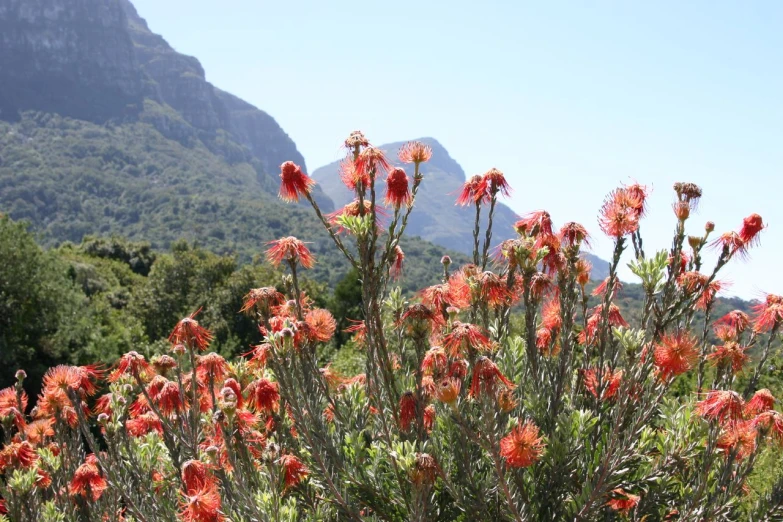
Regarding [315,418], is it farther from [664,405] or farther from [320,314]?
[664,405]

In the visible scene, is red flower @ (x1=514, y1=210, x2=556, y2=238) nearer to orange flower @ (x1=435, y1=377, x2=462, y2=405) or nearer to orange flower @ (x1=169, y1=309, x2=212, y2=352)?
orange flower @ (x1=435, y1=377, x2=462, y2=405)

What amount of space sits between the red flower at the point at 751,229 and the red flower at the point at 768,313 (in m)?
0.49

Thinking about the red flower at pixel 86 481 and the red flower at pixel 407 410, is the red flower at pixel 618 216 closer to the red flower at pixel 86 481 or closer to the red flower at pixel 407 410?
the red flower at pixel 407 410

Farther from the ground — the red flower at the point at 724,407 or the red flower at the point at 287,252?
the red flower at the point at 287,252

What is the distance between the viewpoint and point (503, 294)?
3.33m

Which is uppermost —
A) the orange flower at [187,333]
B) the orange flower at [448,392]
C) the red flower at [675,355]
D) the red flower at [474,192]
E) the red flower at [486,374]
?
the red flower at [474,192]

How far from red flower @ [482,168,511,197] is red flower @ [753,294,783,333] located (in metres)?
1.84

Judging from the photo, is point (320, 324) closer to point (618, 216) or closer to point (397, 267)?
point (397, 267)

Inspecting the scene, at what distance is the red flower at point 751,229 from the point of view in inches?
144

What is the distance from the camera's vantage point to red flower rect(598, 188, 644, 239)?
2.98 meters

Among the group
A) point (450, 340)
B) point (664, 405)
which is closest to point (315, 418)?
point (450, 340)

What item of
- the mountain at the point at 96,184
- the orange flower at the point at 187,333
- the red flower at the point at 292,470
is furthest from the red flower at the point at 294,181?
the mountain at the point at 96,184

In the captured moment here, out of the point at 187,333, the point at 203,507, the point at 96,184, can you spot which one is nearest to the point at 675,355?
the point at 203,507

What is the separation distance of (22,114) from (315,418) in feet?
692
